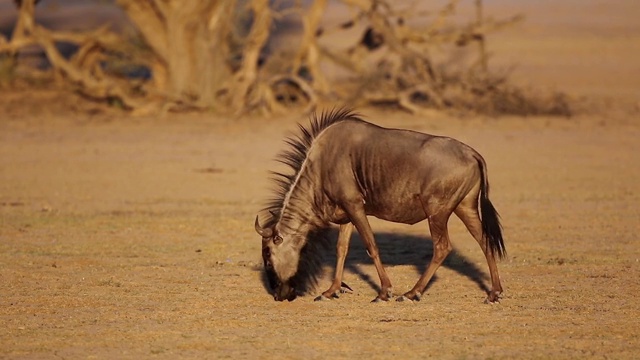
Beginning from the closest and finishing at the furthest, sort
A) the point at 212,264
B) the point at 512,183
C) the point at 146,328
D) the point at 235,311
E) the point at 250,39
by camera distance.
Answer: the point at 146,328, the point at 235,311, the point at 212,264, the point at 512,183, the point at 250,39

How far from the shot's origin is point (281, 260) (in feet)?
26.0

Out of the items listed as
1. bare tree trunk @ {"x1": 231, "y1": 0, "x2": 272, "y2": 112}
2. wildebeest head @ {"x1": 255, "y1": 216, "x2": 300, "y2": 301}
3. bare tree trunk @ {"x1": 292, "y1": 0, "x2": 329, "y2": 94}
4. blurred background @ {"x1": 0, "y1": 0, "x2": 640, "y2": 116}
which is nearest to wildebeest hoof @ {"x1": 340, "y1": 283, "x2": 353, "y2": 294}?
wildebeest head @ {"x1": 255, "y1": 216, "x2": 300, "y2": 301}

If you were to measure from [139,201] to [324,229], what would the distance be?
521 centimetres

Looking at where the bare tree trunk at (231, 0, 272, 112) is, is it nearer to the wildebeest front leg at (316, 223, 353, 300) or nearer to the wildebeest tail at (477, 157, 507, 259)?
the wildebeest front leg at (316, 223, 353, 300)

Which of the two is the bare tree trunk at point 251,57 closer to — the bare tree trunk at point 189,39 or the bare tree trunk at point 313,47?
the bare tree trunk at point 189,39

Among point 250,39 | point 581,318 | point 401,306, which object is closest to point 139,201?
point 401,306

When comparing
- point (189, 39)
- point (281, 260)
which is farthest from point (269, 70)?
point (281, 260)

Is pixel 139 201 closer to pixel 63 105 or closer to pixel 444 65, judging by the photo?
pixel 63 105

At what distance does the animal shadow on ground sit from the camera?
8875 mm

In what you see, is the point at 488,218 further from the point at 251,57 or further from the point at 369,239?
the point at 251,57

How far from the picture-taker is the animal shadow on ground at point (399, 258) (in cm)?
888

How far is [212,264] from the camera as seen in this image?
31.3ft

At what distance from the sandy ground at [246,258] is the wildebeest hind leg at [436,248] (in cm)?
13

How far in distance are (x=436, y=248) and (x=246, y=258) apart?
237 centimetres
